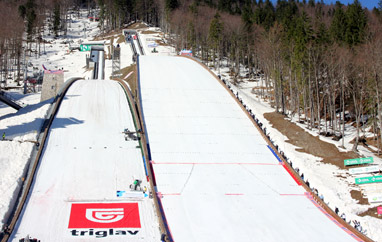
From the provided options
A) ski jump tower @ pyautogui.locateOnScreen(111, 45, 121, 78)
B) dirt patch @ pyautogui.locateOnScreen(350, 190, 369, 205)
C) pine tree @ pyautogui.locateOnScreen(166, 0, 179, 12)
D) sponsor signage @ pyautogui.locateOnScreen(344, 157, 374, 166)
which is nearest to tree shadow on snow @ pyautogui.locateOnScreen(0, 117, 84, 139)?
sponsor signage @ pyautogui.locateOnScreen(344, 157, 374, 166)

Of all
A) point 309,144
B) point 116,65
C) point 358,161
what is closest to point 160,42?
point 116,65

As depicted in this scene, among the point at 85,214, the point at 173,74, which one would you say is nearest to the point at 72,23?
the point at 173,74

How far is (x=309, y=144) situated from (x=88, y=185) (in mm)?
15810

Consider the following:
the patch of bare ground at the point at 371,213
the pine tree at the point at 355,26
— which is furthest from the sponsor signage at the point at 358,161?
the pine tree at the point at 355,26

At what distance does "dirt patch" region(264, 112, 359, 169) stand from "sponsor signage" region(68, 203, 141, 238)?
13734 millimetres

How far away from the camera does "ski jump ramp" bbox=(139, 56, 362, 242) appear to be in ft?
62.0

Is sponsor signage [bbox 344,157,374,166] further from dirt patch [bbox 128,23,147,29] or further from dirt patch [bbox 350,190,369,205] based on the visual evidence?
dirt patch [bbox 128,23,147,29]

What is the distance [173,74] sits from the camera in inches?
1791

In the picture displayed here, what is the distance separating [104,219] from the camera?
1878 cm

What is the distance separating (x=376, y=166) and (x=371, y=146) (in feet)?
31.3

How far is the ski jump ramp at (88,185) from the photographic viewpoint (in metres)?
17.9

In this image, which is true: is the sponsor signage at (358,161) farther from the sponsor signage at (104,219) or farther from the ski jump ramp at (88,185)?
the sponsor signage at (104,219)

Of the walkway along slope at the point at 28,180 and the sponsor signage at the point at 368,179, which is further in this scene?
the sponsor signage at the point at 368,179

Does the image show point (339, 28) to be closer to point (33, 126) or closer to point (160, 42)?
point (33, 126)
